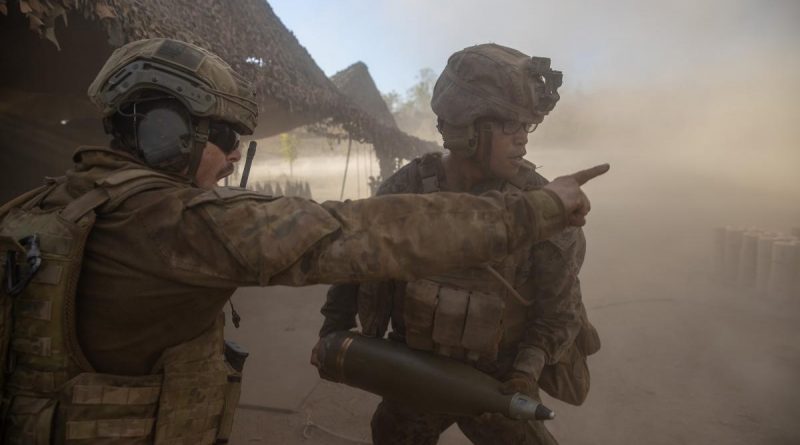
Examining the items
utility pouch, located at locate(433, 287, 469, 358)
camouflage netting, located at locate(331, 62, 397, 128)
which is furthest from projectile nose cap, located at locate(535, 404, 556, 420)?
camouflage netting, located at locate(331, 62, 397, 128)

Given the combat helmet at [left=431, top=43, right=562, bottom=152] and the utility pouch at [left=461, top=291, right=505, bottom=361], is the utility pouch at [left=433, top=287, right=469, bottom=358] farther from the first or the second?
the combat helmet at [left=431, top=43, right=562, bottom=152]

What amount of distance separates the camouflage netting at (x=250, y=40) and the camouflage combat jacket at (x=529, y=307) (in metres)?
2.47

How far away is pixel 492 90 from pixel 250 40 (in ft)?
24.5

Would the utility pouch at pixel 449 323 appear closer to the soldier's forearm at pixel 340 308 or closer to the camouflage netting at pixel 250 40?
the soldier's forearm at pixel 340 308

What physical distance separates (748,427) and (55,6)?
21.1 feet

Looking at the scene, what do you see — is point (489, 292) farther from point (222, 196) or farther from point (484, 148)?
point (222, 196)

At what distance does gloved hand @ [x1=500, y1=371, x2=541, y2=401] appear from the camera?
1.85 meters

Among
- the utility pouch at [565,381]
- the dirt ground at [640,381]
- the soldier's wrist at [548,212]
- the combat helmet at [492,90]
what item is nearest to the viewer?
the soldier's wrist at [548,212]

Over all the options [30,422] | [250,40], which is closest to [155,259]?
[30,422]

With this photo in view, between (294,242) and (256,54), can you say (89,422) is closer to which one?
(294,242)

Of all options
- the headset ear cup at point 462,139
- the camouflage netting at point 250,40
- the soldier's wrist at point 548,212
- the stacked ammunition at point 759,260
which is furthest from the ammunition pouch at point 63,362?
the stacked ammunition at point 759,260

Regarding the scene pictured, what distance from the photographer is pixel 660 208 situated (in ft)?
63.1

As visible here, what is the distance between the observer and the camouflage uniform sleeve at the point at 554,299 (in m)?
2.29

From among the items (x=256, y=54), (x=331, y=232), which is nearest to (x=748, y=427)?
(x=331, y=232)
